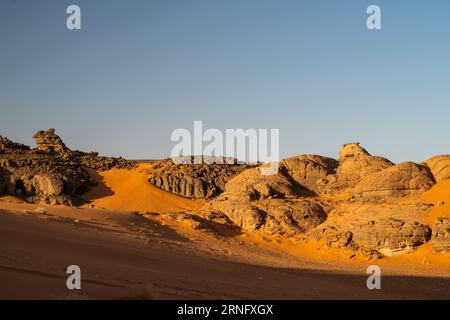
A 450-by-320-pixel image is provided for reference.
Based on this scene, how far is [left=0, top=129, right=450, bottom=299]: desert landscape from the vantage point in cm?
1038

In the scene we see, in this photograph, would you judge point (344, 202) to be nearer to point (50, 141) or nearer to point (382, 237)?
point (382, 237)

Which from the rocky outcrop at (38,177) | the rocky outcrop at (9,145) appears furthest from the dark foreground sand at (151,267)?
the rocky outcrop at (9,145)

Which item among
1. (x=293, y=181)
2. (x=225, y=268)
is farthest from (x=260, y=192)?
(x=225, y=268)

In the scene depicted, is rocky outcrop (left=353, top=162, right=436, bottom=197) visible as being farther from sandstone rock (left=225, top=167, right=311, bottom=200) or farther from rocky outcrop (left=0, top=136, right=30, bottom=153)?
rocky outcrop (left=0, top=136, right=30, bottom=153)

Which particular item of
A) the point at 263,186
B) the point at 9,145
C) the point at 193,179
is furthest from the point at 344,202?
the point at 9,145

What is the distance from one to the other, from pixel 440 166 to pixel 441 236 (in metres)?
5.10

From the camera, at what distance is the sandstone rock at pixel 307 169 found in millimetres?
24422

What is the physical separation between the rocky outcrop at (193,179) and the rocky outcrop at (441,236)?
19.3m

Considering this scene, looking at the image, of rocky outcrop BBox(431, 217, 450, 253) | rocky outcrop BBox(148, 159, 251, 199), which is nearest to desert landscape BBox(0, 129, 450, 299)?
rocky outcrop BBox(431, 217, 450, 253)

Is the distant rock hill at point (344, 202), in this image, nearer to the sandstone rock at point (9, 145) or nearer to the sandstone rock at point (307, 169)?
the sandstone rock at point (307, 169)

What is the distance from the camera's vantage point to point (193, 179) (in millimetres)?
35906

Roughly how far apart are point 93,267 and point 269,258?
827cm

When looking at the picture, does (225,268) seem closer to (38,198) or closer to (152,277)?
(152,277)
